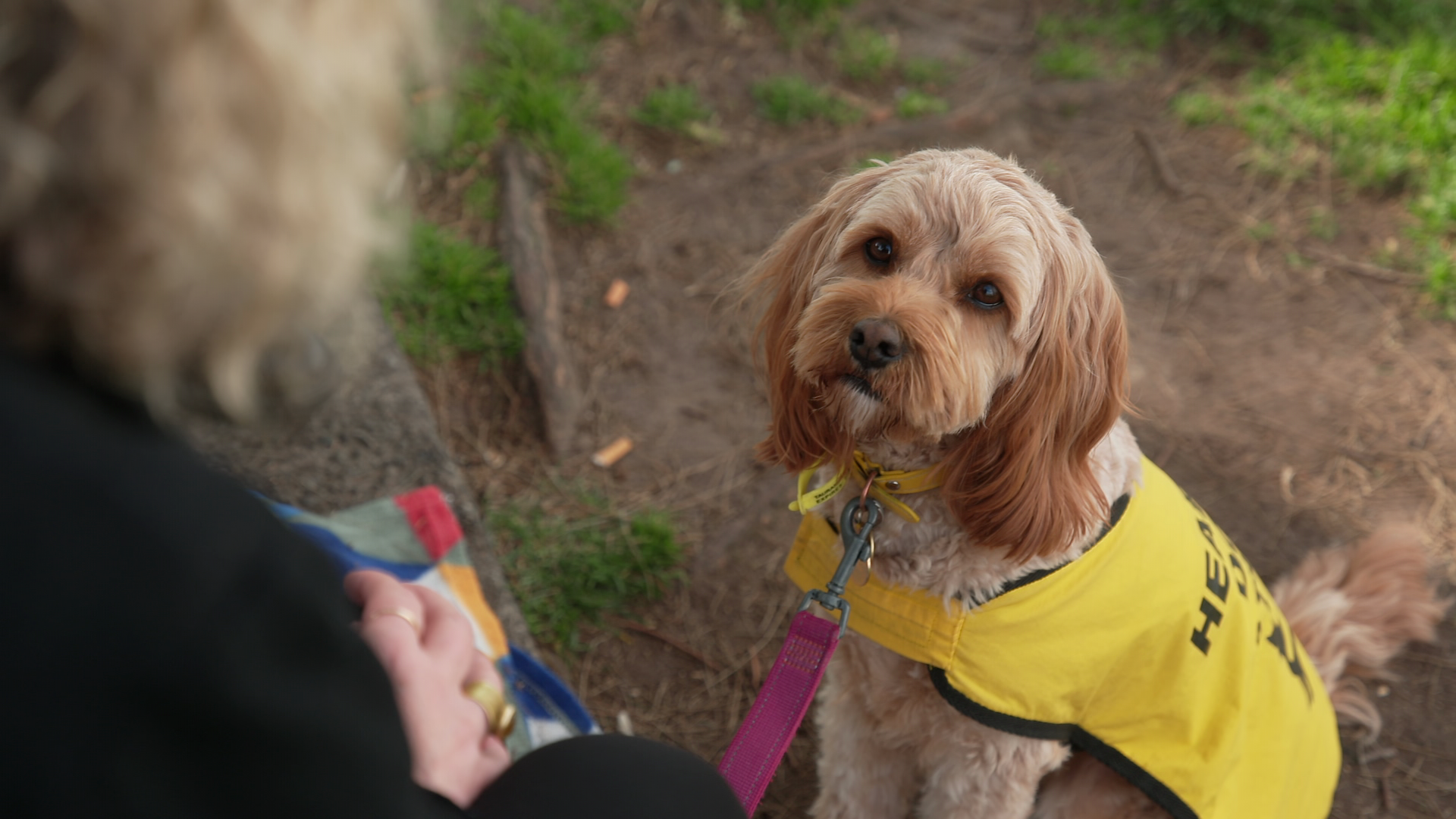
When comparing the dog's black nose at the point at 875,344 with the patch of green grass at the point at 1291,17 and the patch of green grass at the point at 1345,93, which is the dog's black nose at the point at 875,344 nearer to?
the patch of green grass at the point at 1345,93

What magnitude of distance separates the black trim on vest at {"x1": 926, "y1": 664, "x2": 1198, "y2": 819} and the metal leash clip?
10.6 inches

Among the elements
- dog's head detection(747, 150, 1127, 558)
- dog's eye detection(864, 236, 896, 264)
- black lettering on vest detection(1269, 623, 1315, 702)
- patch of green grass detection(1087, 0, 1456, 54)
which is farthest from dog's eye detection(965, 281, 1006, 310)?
patch of green grass detection(1087, 0, 1456, 54)

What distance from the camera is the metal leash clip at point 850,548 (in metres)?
2.06

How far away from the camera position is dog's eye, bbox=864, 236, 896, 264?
7.09ft

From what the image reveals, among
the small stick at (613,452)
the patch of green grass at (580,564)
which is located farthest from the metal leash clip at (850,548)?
the small stick at (613,452)

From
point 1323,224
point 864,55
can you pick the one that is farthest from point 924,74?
point 1323,224

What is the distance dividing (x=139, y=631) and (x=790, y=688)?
1.60 metres

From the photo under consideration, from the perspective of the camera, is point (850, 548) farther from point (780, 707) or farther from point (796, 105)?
point (796, 105)

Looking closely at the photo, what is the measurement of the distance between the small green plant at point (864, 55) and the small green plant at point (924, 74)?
101 millimetres

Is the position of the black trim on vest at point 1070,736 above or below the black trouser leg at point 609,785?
below

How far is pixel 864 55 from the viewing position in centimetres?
542

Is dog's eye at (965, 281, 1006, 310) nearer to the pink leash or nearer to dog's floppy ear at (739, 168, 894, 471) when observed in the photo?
dog's floppy ear at (739, 168, 894, 471)

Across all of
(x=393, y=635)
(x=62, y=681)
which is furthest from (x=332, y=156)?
(x=393, y=635)

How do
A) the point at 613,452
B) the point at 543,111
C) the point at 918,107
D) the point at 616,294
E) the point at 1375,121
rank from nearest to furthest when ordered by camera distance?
the point at 613,452 → the point at 616,294 → the point at 543,111 → the point at 1375,121 → the point at 918,107
